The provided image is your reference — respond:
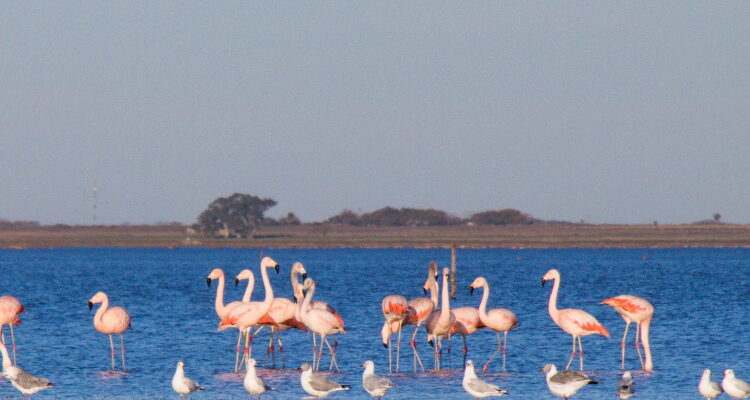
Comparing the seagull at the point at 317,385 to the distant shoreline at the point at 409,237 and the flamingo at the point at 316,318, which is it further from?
the distant shoreline at the point at 409,237

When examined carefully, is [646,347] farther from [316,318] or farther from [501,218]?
[501,218]

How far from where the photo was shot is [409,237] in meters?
139

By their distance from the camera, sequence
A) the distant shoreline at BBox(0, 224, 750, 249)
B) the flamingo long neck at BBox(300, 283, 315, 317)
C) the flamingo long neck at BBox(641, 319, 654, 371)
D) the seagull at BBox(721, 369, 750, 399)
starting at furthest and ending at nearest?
the distant shoreline at BBox(0, 224, 750, 249), the flamingo long neck at BBox(641, 319, 654, 371), the flamingo long neck at BBox(300, 283, 315, 317), the seagull at BBox(721, 369, 750, 399)

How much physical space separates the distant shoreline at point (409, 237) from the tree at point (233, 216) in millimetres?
1531

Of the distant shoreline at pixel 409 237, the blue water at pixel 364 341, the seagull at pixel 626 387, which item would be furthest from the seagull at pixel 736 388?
the distant shoreline at pixel 409 237

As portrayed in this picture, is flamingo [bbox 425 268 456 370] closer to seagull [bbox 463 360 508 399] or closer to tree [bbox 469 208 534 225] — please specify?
seagull [bbox 463 360 508 399]

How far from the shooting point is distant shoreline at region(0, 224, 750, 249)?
121500 millimetres

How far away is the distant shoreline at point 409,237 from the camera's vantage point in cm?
12150

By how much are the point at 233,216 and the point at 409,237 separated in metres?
21.6

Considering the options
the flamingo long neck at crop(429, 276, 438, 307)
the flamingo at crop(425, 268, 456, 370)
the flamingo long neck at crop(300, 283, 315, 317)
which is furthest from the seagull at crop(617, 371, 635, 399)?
the flamingo long neck at crop(429, 276, 438, 307)

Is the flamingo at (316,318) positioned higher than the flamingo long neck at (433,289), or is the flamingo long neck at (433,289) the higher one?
the flamingo long neck at (433,289)

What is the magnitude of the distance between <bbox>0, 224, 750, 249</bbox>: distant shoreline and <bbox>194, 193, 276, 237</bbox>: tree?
153 cm

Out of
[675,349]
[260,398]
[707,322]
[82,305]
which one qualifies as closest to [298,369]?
[260,398]

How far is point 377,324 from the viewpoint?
2941 cm
